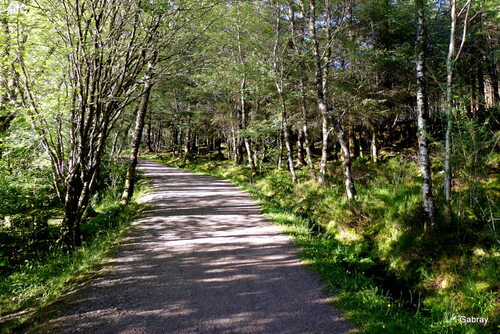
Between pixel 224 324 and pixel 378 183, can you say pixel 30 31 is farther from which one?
pixel 378 183

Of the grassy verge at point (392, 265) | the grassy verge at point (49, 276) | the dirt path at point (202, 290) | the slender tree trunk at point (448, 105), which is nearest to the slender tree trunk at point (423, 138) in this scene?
the slender tree trunk at point (448, 105)

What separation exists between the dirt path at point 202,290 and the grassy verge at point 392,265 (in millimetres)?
502

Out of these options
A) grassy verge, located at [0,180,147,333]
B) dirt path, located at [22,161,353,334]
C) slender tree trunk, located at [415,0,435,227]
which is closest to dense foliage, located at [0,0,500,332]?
slender tree trunk, located at [415,0,435,227]

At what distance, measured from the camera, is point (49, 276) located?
4.96m

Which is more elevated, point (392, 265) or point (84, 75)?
point (84, 75)

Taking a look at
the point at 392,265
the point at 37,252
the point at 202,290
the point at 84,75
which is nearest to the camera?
the point at 202,290

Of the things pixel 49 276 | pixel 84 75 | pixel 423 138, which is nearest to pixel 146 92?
pixel 84 75

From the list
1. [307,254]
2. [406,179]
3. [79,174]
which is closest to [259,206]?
[307,254]

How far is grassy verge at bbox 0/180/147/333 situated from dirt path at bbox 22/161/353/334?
40 centimetres

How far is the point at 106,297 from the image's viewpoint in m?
4.07

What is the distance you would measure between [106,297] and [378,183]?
348 inches

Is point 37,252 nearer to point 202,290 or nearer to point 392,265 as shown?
point 202,290

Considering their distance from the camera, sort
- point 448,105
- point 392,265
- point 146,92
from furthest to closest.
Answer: point 146,92, point 392,265, point 448,105

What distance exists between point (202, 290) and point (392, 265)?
156 inches
